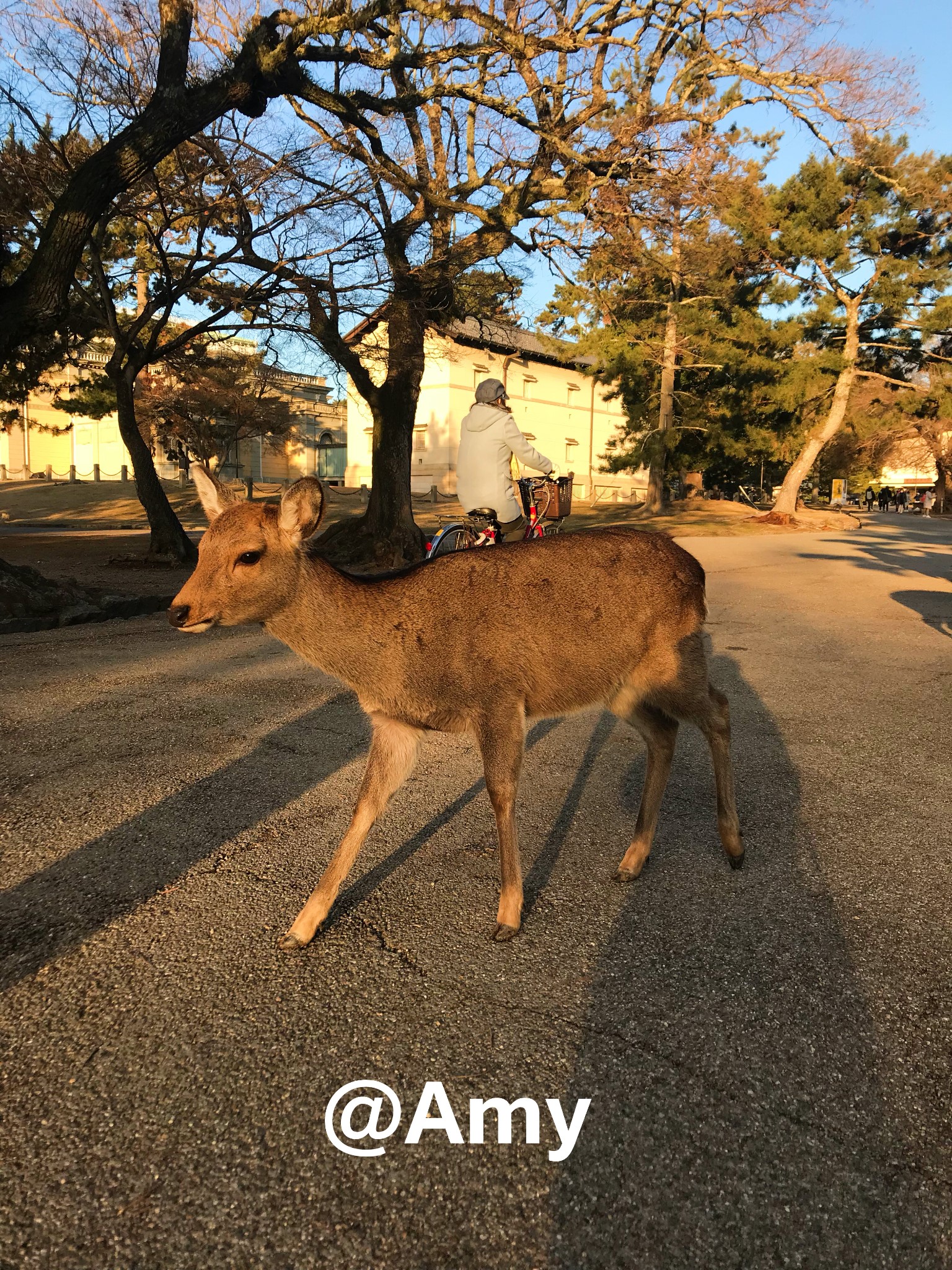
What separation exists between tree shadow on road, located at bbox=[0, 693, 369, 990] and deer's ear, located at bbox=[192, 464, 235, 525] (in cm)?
152

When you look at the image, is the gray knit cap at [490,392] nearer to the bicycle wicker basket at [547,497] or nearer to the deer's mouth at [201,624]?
the bicycle wicker basket at [547,497]

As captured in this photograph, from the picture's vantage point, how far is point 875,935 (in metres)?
2.95

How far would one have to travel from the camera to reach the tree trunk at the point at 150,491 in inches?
636

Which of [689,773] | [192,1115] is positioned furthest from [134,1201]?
[689,773]

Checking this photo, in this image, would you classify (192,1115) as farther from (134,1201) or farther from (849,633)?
(849,633)

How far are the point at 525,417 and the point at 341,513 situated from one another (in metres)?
29.0

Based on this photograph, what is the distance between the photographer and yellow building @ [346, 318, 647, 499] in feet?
174

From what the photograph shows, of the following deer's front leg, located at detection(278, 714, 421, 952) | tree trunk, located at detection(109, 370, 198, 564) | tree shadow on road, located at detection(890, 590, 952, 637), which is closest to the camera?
deer's front leg, located at detection(278, 714, 421, 952)

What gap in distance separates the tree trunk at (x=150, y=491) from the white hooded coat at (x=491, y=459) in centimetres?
1098

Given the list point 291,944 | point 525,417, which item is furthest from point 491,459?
point 525,417

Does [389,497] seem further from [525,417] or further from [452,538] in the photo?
[525,417]

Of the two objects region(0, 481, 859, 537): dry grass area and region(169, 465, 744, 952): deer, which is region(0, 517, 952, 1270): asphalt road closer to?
region(169, 465, 744, 952): deer

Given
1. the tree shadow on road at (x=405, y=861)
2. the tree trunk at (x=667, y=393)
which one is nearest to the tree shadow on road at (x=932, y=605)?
the tree shadow on road at (x=405, y=861)

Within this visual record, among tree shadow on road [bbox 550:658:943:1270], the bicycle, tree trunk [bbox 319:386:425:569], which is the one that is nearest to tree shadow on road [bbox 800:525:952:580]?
tree trunk [bbox 319:386:425:569]
